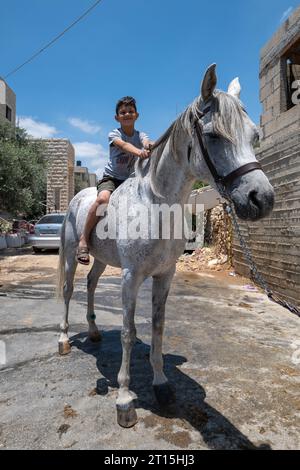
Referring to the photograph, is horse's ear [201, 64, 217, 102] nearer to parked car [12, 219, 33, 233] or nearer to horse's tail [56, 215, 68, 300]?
horse's tail [56, 215, 68, 300]

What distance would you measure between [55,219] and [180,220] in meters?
13.4

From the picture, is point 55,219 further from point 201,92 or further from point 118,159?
point 201,92

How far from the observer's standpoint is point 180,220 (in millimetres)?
2506

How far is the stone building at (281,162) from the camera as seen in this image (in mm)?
6004

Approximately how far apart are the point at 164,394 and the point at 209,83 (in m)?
2.36

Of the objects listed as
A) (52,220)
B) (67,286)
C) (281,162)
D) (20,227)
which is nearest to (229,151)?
(67,286)

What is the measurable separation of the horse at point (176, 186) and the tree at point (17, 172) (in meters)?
A: 12.0

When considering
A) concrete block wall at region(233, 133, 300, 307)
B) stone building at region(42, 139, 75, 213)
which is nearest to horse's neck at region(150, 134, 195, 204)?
concrete block wall at region(233, 133, 300, 307)

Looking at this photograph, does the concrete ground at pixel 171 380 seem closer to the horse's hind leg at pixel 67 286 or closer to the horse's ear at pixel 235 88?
the horse's hind leg at pixel 67 286

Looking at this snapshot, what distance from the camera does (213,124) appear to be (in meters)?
1.95

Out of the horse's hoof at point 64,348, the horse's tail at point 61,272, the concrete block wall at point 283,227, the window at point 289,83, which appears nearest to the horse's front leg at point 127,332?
the horse's hoof at point 64,348

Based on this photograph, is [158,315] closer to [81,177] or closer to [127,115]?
[127,115]

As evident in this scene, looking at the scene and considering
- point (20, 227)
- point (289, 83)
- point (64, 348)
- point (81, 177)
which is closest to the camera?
point (64, 348)

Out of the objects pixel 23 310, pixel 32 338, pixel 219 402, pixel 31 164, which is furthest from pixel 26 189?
pixel 219 402
